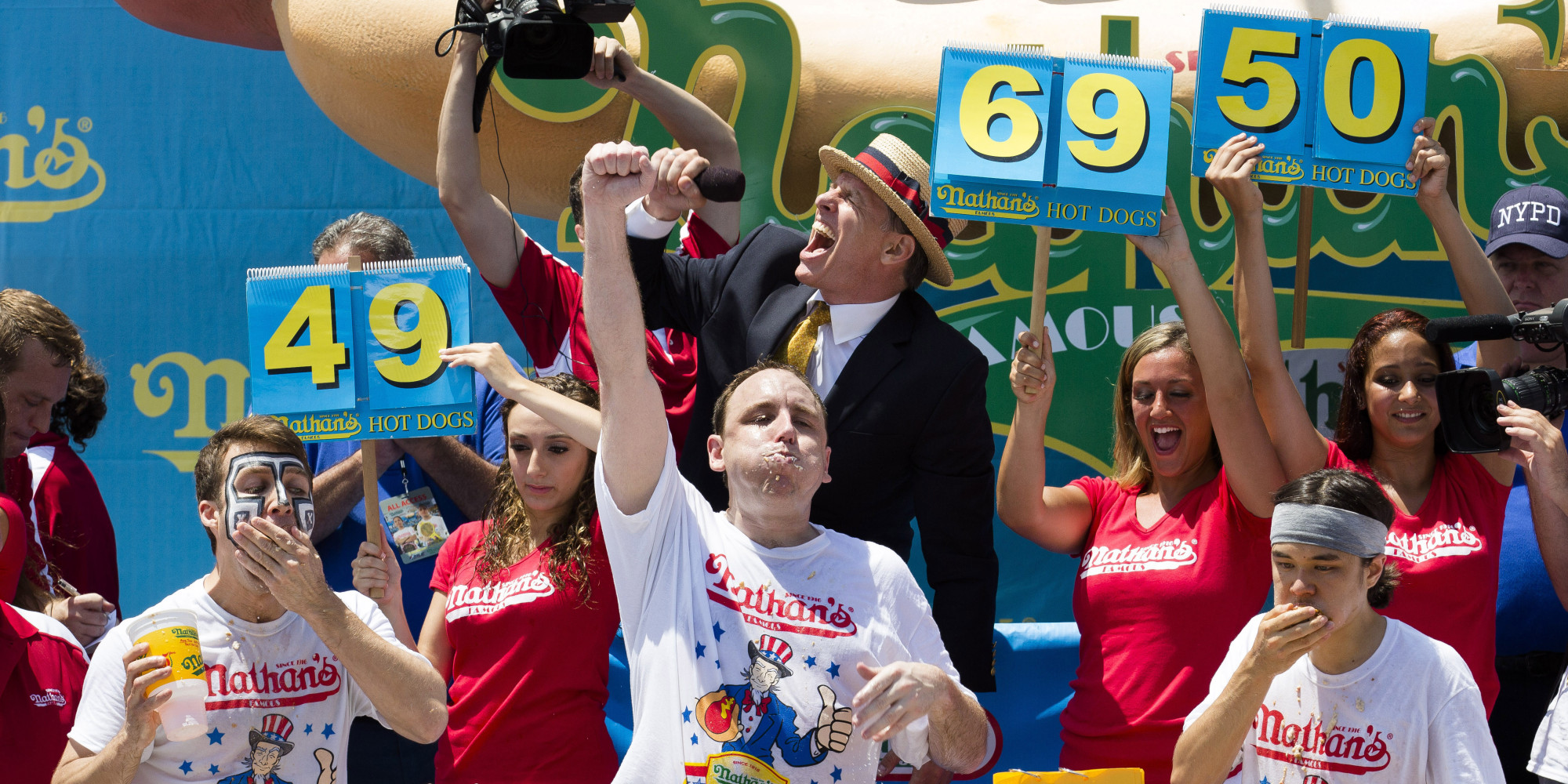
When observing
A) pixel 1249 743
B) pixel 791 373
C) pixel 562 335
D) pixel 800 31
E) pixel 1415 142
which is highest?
pixel 800 31

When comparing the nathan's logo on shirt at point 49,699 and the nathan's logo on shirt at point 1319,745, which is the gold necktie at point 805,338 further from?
the nathan's logo on shirt at point 49,699

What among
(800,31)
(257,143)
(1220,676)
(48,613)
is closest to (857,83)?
(800,31)

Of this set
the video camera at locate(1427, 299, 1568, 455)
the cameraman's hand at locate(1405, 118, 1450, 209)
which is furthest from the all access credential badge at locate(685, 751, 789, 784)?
the cameraman's hand at locate(1405, 118, 1450, 209)

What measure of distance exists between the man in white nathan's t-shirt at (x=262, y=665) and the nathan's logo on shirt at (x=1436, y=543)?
209 cm

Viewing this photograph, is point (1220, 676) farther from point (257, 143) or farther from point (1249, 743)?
point (257, 143)

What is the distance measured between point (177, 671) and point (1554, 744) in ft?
9.00

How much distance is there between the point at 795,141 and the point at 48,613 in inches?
102

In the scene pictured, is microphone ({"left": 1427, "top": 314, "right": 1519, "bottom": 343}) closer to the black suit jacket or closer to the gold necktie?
the black suit jacket

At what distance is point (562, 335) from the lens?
3.85 metres

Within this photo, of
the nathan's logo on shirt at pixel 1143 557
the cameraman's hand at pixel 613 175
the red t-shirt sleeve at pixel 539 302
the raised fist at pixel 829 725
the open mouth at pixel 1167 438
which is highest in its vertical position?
the red t-shirt sleeve at pixel 539 302

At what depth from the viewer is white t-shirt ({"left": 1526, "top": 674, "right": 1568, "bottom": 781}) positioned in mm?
2811

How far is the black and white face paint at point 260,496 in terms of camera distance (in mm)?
→ 2635

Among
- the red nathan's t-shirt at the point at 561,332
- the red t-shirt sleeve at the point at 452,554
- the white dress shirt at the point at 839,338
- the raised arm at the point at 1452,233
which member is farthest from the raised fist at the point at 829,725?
the raised arm at the point at 1452,233

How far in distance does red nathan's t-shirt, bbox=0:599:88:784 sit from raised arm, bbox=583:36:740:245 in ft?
6.15
